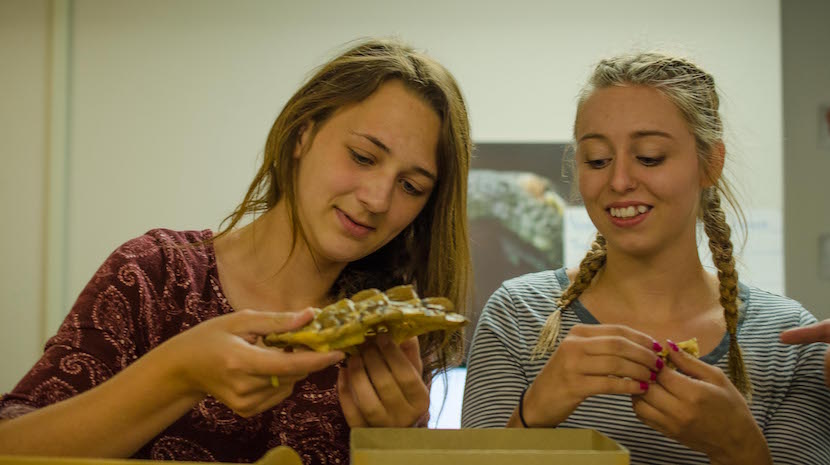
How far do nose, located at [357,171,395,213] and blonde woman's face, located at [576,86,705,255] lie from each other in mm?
374

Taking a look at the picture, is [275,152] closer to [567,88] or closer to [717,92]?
[717,92]

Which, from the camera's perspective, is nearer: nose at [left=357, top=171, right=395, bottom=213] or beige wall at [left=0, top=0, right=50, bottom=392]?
nose at [left=357, top=171, right=395, bottom=213]

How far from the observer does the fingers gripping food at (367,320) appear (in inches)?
33.2

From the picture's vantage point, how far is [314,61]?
326 cm

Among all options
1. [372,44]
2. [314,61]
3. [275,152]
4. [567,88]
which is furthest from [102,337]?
[567,88]

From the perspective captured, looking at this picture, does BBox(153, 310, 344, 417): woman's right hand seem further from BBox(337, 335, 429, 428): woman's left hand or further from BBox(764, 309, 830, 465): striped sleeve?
BBox(764, 309, 830, 465): striped sleeve

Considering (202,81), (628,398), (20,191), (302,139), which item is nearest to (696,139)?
(628,398)

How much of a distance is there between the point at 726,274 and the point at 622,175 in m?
0.31

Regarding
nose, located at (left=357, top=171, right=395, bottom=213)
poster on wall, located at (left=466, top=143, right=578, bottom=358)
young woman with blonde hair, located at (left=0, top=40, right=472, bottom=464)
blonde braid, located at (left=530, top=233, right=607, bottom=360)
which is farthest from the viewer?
poster on wall, located at (left=466, top=143, right=578, bottom=358)

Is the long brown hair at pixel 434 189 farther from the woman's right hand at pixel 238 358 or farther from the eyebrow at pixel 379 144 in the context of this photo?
the woman's right hand at pixel 238 358

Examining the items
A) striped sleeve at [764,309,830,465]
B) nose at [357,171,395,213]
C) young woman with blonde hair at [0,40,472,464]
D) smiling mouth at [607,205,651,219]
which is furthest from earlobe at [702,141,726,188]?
nose at [357,171,395,213]

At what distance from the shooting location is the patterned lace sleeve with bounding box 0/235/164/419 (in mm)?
1040

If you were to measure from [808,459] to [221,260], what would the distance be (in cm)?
105

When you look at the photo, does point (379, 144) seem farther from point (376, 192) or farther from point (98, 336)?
point (98, 336)
